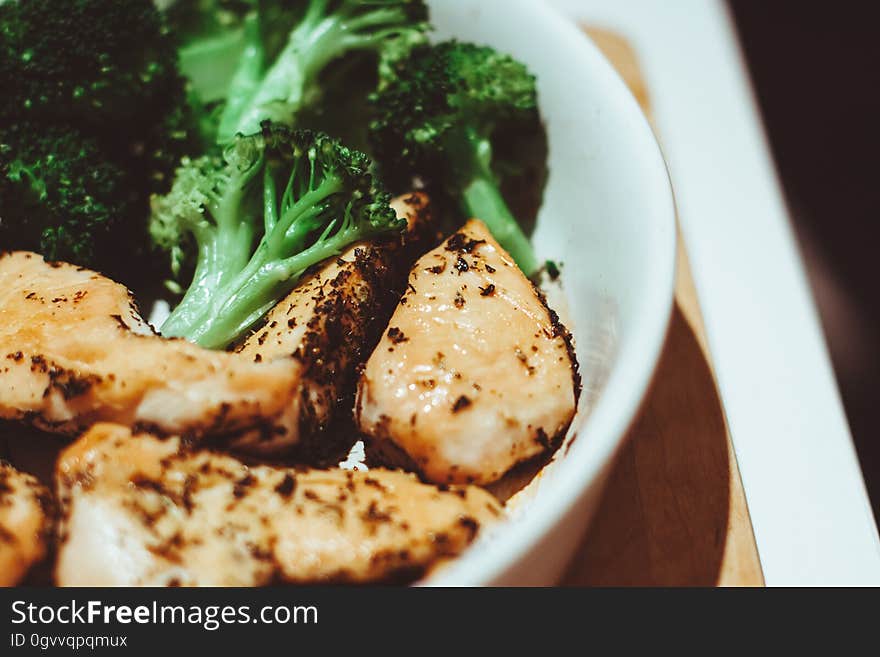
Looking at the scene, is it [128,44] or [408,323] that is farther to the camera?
[128,44]

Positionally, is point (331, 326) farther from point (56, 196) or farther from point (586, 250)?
point (56, 196)

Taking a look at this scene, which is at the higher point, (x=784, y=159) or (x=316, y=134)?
(x=316, y=134)

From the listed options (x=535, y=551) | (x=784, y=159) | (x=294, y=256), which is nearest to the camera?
(x=535, y=551)

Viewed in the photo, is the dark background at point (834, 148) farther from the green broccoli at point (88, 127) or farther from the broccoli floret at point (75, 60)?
the broccoli floret at point (75, 60)

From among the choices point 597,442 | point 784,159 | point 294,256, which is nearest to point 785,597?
point 597,442

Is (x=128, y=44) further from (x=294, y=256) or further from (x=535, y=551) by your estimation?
(x=535, y=551)

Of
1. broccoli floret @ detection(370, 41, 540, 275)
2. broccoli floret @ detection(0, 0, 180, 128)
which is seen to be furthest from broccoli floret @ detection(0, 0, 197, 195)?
→ broccoli floret @ detection(370, 41, 540, 275)

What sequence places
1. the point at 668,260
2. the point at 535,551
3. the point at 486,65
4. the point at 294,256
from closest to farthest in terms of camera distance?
the point at 535,551, the point at 668,260, the point at 294,256, the point at 486,65
